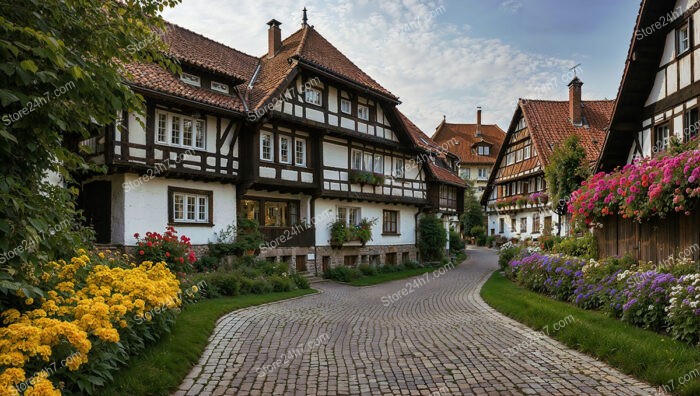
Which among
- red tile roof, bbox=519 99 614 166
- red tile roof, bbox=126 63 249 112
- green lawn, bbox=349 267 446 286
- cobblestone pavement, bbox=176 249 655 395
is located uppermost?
red tile roof, bbox=519 99 614 166

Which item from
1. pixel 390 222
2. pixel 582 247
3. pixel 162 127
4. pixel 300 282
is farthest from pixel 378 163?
pixel 582 247

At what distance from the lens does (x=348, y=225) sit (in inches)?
980

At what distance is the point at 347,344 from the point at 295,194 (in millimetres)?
14466

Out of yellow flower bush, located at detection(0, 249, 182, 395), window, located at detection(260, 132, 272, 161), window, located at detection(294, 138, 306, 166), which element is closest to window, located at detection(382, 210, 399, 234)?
window, located at detection(294, 138, 306, 166)

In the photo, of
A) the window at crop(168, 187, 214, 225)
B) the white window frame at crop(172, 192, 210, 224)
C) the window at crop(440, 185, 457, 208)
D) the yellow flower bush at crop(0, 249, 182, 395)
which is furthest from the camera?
the window at crop(440, 185, 457, 208)

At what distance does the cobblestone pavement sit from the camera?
6.49m

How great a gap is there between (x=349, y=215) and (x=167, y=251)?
1203 cm

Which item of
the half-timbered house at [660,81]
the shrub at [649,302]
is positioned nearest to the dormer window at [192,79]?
Answer: the half-timbered house at [660,81]

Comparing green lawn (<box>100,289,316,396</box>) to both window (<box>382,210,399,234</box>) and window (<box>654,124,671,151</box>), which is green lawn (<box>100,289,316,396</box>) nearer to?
window (<box>654,124,671,151</box>)

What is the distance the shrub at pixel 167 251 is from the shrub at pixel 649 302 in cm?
1174

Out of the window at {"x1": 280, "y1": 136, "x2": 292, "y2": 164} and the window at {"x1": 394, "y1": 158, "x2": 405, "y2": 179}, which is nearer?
the window at {"x1": 280, "y1": 136, "x2": 292, "y2": 164}

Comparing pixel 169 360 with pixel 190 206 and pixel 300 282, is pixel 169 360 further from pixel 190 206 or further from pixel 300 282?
pixel 190 206

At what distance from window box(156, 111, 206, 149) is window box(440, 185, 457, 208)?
59.8ft

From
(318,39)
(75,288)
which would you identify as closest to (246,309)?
(75,288)
